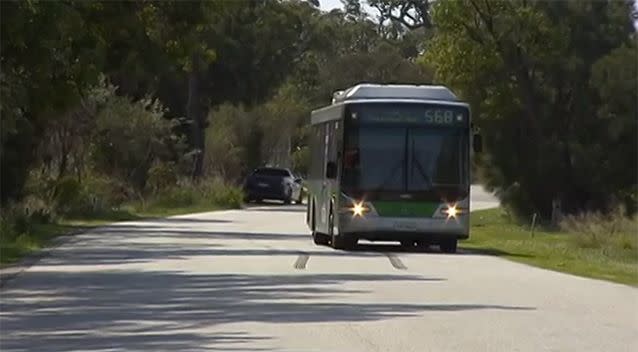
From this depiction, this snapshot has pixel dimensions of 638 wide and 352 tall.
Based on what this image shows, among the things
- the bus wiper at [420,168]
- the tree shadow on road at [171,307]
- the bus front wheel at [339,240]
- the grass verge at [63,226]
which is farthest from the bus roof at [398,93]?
the tree shadow on road at [171,307]

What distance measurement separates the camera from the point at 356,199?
34.2 meters

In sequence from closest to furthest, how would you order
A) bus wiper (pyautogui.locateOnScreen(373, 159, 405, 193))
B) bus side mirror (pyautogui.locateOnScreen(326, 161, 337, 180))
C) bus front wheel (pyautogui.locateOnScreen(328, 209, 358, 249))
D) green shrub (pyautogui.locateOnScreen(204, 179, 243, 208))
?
bus wiper (pyautogui.locateOnScreen(373, 159, 405, 193)) < bus front wheel (pyautogui.locateOnScreen(328, 209, 358, 249)) < bus side mirror (pyautogui.locateOnScreen(326, 161, 337, 180)) < green shrub (pyautogui.locateOnScreen(204, 179, 243, 208))

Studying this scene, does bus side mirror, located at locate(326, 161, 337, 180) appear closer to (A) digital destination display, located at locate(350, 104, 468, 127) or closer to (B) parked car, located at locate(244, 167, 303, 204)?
(A) digital destination display, located at locate(350, 104, 468, 127)

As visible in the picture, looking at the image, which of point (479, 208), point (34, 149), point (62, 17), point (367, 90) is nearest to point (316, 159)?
point (367, 90)

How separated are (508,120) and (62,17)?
35421mm

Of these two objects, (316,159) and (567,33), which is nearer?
(316,159)

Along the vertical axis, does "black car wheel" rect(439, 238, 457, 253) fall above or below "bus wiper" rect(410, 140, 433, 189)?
below

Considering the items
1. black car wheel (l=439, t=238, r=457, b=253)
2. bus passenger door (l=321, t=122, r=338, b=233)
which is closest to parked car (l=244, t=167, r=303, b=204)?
bus passenger door (l=321, t=122, r=338, b=233)

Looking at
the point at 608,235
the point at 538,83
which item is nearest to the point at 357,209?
the point at 608,235

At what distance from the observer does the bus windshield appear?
34344 mm

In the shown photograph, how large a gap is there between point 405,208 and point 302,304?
44.5 ft

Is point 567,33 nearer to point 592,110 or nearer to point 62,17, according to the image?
point 592,110

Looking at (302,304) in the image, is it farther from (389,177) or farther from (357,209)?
(389,177)

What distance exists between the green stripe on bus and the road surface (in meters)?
0.80
